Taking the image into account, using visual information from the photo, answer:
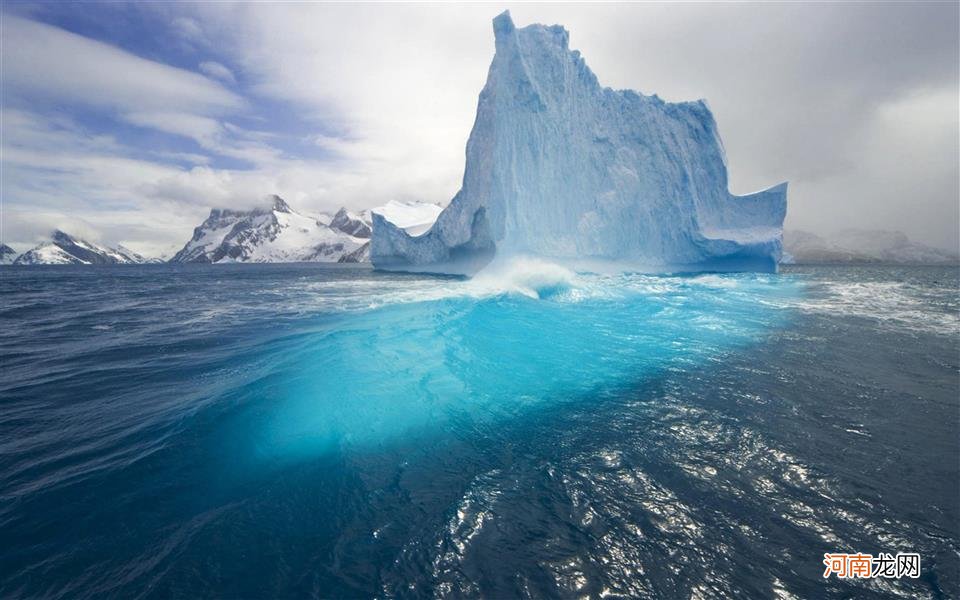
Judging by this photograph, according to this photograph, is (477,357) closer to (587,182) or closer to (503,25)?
(587,182)

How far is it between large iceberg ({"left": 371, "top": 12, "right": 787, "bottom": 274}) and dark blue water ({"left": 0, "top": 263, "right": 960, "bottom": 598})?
15981 mm

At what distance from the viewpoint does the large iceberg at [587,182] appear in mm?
22672

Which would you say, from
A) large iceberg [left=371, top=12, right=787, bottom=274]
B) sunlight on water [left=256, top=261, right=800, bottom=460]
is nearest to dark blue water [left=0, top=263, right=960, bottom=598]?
sunlight on water [left=256, top=261, right=800, bottom=460]

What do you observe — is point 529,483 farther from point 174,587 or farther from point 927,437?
point 927,437

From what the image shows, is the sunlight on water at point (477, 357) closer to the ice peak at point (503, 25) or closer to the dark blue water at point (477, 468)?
the dark blue water at point (477, 468)

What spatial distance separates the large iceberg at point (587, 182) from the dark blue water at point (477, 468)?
15981 millimetres

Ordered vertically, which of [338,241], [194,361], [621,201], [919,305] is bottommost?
[919,305]

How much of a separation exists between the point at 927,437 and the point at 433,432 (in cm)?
606

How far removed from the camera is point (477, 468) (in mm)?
4137

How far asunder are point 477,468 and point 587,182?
23828 millimetres

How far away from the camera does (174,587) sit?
281cm

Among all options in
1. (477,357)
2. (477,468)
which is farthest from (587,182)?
(477,468)

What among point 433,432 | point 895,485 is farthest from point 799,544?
point 433,432

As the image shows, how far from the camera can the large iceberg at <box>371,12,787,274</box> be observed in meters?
22.7
